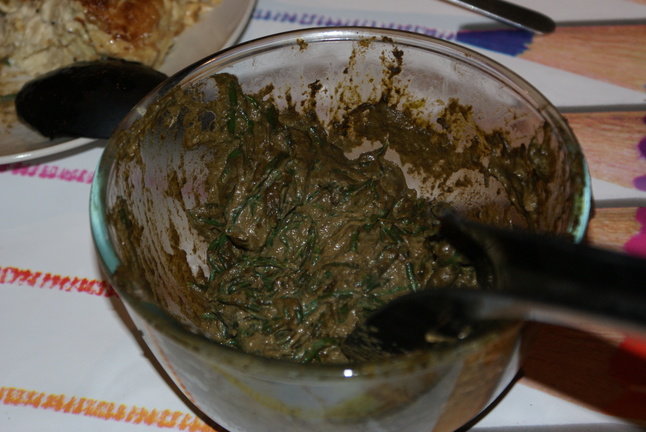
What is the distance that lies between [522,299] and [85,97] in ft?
3.41

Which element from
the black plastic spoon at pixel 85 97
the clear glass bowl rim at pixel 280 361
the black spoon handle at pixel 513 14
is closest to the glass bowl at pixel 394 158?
the clear glass bowl rim at pixel 280 361

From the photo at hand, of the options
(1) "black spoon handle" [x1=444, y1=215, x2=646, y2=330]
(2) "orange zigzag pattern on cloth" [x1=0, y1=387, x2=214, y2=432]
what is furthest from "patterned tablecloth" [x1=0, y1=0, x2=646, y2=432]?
(1) "black spoon handle" [x1=444, y1=215, x2=646, y2=330]

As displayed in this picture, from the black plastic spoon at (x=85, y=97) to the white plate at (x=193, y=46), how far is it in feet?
0.09

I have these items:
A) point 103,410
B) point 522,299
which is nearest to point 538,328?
point 522,299

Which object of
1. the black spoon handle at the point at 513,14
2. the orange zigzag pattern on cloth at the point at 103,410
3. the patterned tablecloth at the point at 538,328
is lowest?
the orange zigzag pattern on cloth at the point at 103,410

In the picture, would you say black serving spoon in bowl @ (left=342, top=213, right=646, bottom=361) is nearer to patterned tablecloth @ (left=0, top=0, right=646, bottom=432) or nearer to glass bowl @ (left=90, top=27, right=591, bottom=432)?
glass bowl @ (left=90, top=27, right=591, bottom=432)

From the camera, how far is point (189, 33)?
1.55 m

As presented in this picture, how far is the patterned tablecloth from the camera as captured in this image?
980mm

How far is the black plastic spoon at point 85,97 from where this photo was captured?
1262 millimetres

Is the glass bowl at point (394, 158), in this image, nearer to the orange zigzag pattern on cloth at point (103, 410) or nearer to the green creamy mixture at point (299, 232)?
the green creamy mixture at point (299, 232)

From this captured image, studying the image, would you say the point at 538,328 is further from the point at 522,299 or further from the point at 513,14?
the point at 513,14

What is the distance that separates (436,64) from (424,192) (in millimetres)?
239

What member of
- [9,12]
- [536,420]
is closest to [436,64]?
[536,420]

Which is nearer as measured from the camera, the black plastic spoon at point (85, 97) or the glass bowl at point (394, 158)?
the glass bowl at point (394, 158)
